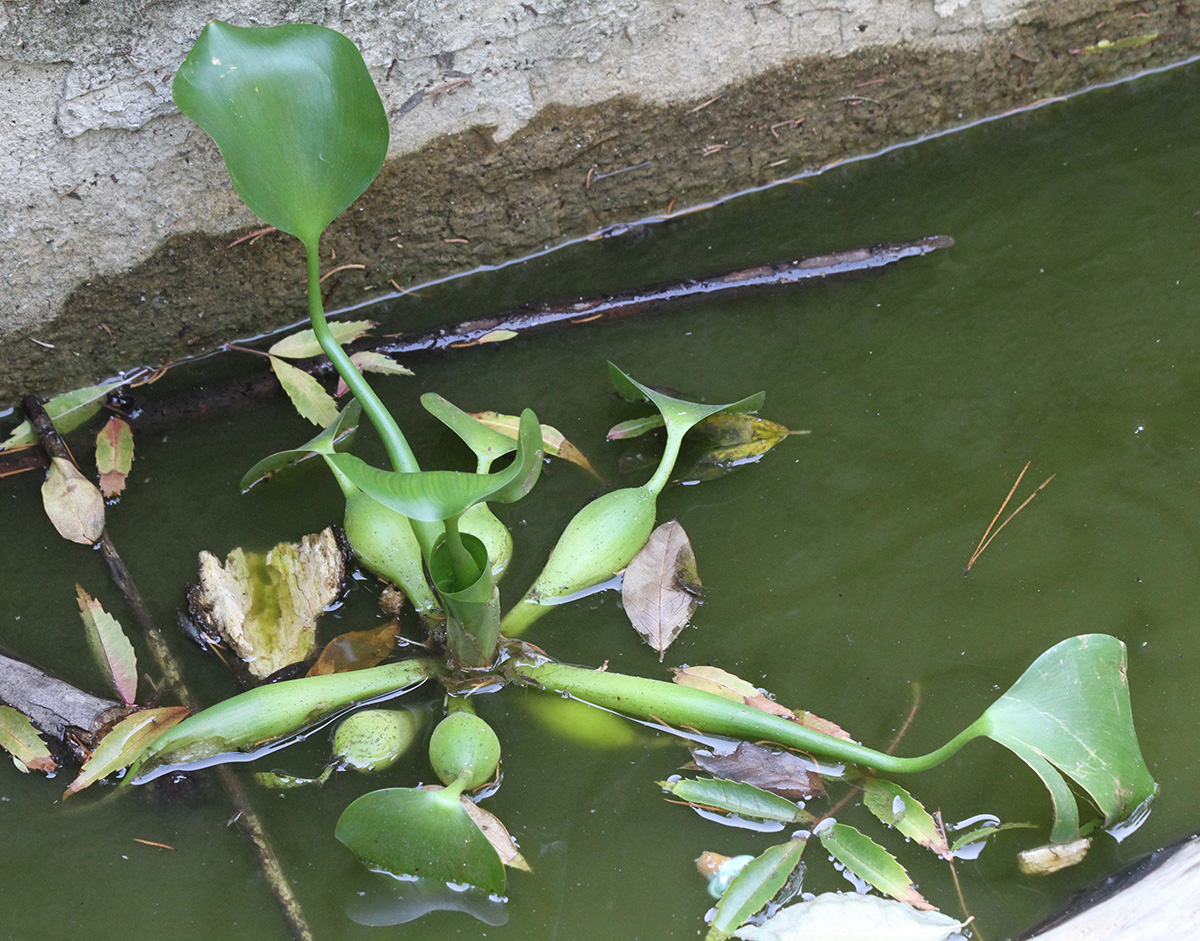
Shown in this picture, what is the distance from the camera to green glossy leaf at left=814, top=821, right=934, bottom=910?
1.20m

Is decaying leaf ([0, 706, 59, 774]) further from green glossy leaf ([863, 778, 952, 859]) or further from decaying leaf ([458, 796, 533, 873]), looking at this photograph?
green glossy leaf ([863, 778, 952, 859])

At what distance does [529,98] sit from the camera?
186 centimetres

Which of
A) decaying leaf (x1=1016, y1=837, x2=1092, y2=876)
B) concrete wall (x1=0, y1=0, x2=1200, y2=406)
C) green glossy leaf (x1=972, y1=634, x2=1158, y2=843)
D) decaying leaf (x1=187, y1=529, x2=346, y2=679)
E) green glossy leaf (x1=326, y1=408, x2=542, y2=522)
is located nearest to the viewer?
green glossy leaf (x1=326, y1=408, x2=542, y2=522)

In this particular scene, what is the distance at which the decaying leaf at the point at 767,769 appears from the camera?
1.30 m

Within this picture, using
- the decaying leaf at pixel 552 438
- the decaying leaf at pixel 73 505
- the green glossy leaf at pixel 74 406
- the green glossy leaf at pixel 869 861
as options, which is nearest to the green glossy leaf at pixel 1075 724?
the green glossy leaf at pixel 869 861

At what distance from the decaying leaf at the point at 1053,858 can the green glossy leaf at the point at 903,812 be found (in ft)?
0.32

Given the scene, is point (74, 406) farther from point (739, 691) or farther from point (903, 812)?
point (903, 812)

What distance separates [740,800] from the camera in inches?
50.3

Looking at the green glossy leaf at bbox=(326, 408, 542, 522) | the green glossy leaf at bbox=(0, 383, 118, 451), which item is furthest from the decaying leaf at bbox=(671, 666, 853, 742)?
the green glossy leaf at bbox=(0, 383, 118, 451)

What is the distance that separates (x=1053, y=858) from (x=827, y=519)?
591 millimetres

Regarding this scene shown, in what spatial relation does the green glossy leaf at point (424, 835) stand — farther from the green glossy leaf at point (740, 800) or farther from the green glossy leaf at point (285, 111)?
the green glossy leaf at point (285, 111)

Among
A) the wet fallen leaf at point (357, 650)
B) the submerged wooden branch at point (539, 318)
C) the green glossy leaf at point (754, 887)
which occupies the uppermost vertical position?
the submerged wooden branch at point (539, 318)

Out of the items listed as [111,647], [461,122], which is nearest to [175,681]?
[111,647]

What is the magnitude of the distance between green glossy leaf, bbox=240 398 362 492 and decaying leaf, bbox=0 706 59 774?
18.4 inches
